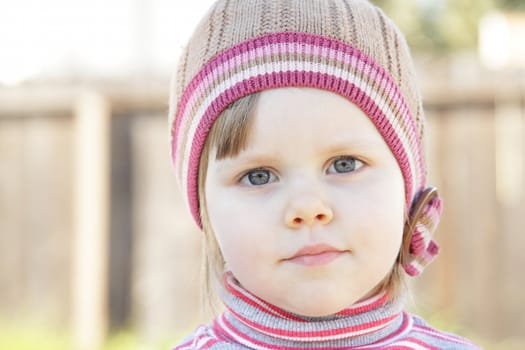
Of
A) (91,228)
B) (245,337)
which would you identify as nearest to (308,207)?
(245,337)

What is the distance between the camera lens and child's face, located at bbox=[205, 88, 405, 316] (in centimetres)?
193

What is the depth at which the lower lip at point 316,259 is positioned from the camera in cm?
192

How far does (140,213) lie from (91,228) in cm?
33

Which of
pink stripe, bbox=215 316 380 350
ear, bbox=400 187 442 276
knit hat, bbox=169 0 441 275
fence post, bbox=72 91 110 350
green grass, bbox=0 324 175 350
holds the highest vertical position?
knit hat, bbox=169 0 441 275

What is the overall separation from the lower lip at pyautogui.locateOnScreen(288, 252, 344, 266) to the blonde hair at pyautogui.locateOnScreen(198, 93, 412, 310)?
27 cm

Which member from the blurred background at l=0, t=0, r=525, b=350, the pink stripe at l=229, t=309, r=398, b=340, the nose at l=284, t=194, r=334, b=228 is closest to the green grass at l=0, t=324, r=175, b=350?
the blurred background at l=0, t=0, r=525, b=350

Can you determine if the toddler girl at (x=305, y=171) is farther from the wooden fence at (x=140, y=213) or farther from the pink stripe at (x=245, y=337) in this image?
the wooden fence at (x=140, y=213)

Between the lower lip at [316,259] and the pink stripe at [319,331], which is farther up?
the lower lip at [316,259]

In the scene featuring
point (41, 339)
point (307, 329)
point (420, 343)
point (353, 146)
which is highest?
point (353, 146)

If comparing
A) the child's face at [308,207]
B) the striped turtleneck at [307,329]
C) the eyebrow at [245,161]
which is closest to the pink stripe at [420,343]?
the striped turtleneck at [307,329]

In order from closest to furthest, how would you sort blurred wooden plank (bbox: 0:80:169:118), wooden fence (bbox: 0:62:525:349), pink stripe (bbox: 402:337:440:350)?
pink stripe (bbox: 402:337:440:350) < wooden fence (bbox: 0:62:525:349) < blurred wooden plank (bbox: 0:80:169:118)

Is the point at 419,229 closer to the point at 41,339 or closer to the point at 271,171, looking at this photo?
the point at 271,171

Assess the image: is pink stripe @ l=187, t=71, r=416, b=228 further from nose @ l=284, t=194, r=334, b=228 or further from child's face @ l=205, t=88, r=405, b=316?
nose @ l=284, t=194, r=334, b=228

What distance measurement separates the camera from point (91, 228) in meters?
6.05
